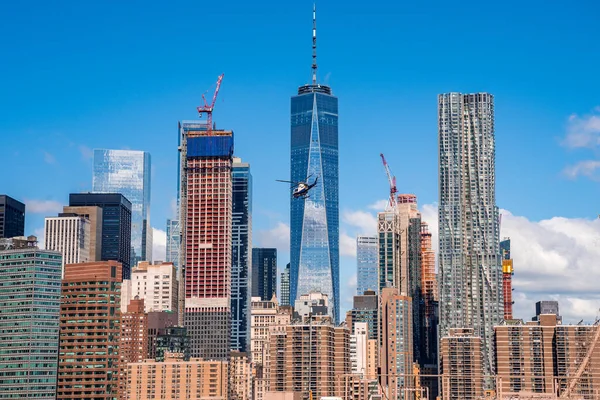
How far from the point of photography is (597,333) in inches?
7721

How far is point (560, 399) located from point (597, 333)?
509 inches

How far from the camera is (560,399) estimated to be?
199875 mm
